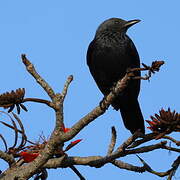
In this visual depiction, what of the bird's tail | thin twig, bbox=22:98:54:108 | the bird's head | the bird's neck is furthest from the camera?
the bird's head

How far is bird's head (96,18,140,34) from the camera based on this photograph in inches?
248

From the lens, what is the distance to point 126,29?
20.9 feet

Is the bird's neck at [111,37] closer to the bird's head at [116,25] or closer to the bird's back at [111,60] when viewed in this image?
the bird's back at [111,60]

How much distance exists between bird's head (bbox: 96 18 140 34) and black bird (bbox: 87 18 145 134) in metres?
0.21

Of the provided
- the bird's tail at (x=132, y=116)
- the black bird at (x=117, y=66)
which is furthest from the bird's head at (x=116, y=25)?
the bird's tail at (x=132, y=116)

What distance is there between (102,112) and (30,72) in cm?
60

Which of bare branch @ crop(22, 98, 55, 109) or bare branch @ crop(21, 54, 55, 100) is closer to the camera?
bare branch @ crop(22, 98, 55, 109)

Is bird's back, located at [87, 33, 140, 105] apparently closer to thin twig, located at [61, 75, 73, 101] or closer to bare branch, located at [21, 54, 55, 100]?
thin twig, located at [61, 75, 73, 101]

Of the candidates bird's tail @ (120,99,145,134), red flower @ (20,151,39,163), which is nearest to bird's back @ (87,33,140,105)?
bird's tail @ (120,99,145,134)

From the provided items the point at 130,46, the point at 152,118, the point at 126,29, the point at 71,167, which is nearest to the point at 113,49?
the point at 130,46

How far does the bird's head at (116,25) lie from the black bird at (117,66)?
21 cm

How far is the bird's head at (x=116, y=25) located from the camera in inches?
248

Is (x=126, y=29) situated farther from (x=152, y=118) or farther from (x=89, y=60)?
(x=152, y=118)

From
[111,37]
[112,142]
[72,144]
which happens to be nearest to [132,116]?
[111,37]
